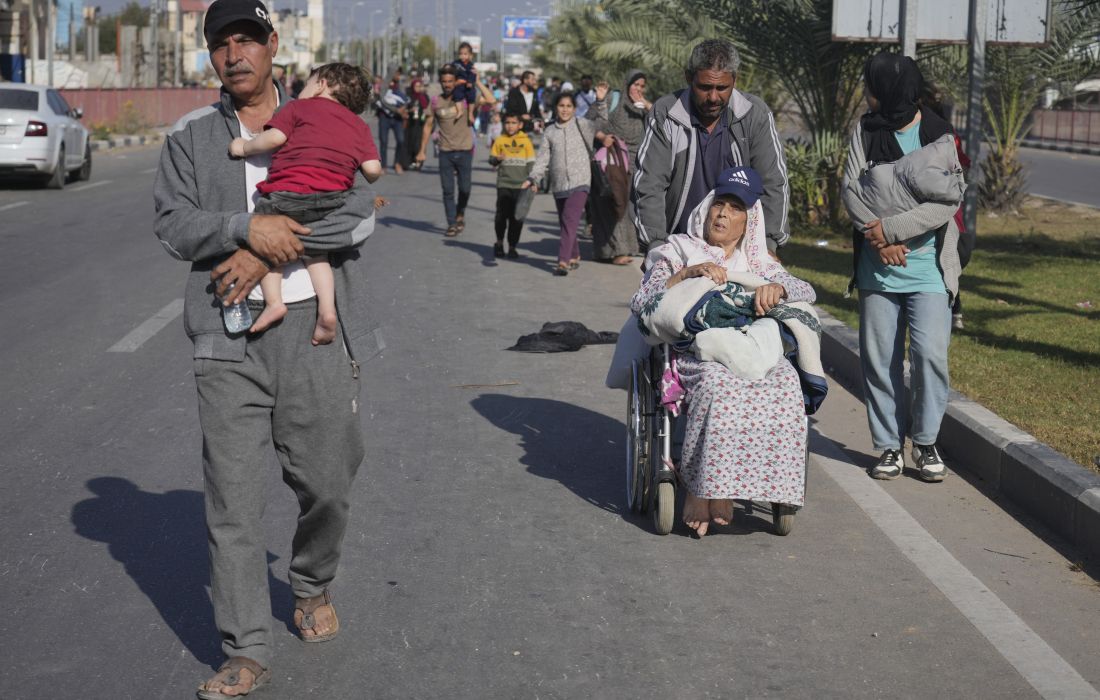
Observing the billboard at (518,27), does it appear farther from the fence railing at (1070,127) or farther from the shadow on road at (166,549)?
the shadow on road at (166,549)

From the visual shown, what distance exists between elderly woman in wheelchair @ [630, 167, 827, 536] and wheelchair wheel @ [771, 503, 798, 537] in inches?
0.5

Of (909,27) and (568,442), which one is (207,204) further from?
(909,27)

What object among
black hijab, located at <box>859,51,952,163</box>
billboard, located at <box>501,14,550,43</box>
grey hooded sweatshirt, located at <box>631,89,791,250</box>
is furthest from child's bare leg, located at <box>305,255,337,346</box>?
billboard, located at <box>501,14,550,43</box>

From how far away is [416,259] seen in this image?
15305mm

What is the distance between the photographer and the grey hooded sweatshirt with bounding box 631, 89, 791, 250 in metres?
6.57

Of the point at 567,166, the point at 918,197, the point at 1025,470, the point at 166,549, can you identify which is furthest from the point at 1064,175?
the point at 166,549

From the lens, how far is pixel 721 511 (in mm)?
5848

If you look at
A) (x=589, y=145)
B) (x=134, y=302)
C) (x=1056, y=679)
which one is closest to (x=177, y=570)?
(x=1056, y=679)

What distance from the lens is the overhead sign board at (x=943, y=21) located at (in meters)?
12.5

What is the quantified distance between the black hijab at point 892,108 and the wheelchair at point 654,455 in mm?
1642

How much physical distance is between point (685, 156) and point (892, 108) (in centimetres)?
103

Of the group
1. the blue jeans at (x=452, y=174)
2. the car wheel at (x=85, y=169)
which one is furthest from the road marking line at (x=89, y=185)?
the blue jeans at (x=452, y=174)

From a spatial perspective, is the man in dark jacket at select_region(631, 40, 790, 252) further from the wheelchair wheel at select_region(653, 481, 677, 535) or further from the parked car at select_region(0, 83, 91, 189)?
the parked car at select_region(0, 83, 91, 189)

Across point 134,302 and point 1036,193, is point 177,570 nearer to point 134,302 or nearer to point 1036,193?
point 134,302
